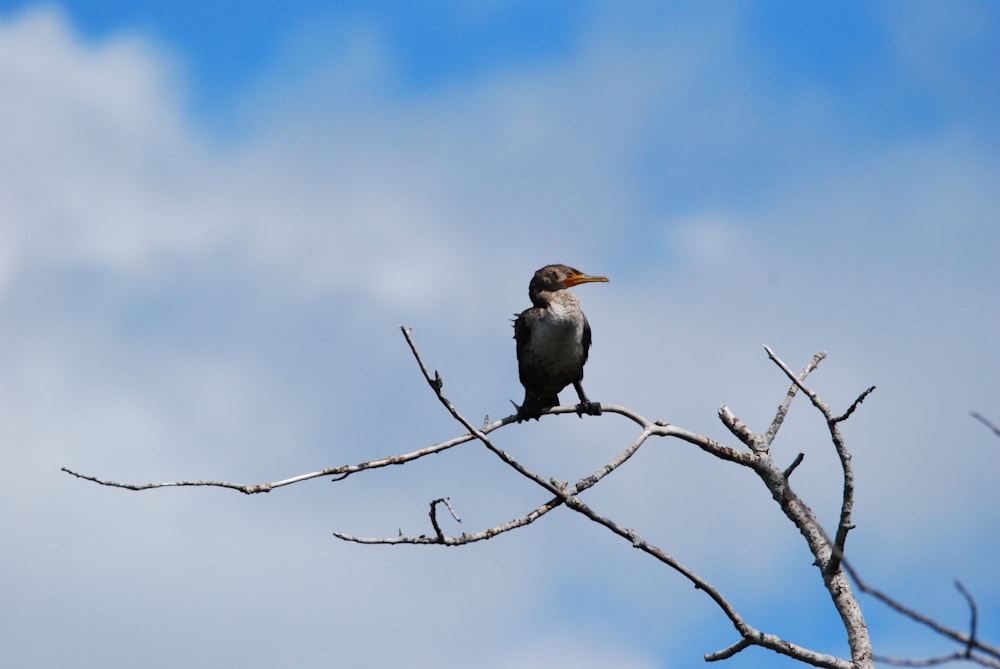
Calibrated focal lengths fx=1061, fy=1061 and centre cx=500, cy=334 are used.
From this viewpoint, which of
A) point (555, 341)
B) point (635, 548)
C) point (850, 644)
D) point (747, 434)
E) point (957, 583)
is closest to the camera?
point (957, 583)

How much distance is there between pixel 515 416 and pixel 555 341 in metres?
1.32

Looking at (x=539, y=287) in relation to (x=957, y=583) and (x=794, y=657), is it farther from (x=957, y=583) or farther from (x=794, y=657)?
(x=957, y=583)

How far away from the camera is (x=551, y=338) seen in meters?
8.91

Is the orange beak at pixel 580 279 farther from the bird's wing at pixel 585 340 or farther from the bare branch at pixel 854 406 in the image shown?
the bare branch at pixel 854 406

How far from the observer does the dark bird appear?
29.2 ft

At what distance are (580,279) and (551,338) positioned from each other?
0.57 metres

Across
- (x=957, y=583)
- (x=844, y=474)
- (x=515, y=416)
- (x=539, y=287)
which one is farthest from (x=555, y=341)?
(x=957, y=583)

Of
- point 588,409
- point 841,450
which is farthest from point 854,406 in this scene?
point 588,409

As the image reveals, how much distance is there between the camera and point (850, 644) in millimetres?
6086

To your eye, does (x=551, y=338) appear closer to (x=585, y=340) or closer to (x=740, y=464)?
(x=585, y=340)

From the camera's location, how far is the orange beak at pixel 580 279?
8961 mm

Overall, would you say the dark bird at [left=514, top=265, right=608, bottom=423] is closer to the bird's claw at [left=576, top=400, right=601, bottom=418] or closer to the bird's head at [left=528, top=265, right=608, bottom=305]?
the bird's head at [left=528, top=265, right=608, bottom=305]

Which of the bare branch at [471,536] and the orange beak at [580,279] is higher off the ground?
the orange beak at [580,279]

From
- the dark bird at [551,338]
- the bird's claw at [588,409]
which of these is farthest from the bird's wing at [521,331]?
the bird's claw at [588,409]
